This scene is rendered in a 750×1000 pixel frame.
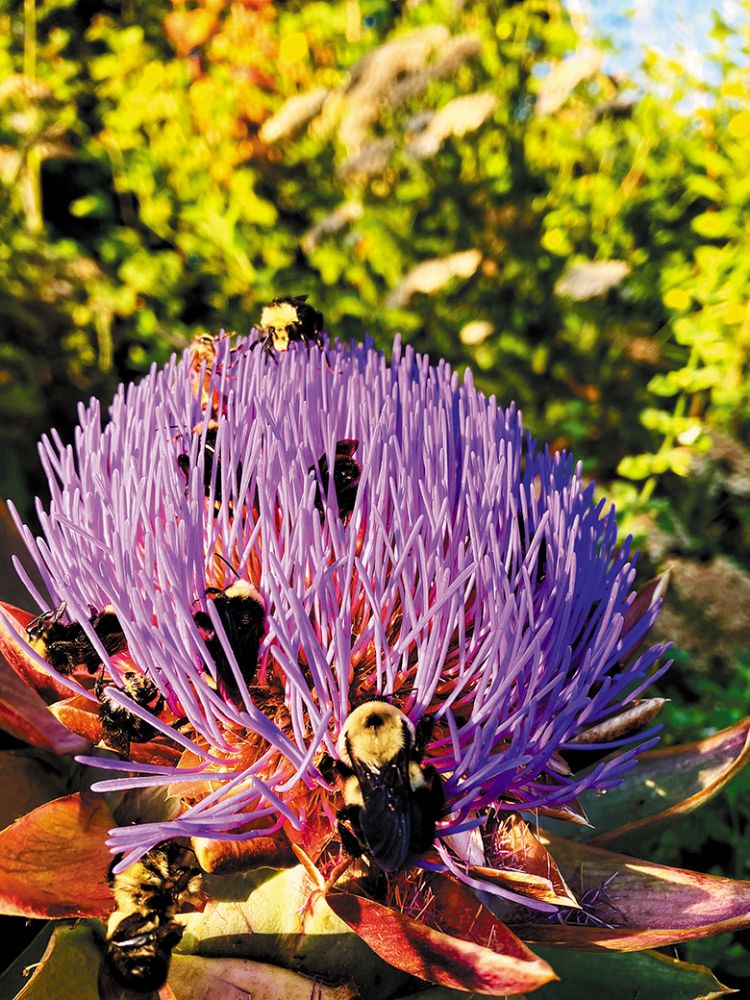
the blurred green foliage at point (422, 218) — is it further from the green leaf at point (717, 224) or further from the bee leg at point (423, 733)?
the bee leg at point (423, 733)

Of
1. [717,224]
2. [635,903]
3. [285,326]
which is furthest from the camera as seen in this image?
[717,224]

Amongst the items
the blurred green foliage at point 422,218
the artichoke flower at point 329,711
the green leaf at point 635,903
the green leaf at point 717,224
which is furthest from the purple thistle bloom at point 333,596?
the green leaf at point 717,224

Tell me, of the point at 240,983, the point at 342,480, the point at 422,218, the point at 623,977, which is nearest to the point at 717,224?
the point at 422,218

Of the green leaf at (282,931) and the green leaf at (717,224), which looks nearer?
the green leaf at (282,931)

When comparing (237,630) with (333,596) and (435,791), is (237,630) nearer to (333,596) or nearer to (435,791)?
(333,596)

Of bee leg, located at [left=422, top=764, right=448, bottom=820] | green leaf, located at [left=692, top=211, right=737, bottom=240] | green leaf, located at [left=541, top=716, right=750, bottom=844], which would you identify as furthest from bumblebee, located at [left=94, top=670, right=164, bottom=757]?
green leaf, located at [left=692, top=211, right=737, bottom=240]

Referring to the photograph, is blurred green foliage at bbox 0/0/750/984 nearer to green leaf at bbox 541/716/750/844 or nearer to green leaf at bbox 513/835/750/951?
green leaf at bbox 541/716/750/844

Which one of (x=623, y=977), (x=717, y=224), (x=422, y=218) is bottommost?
(x=623, y=977)
